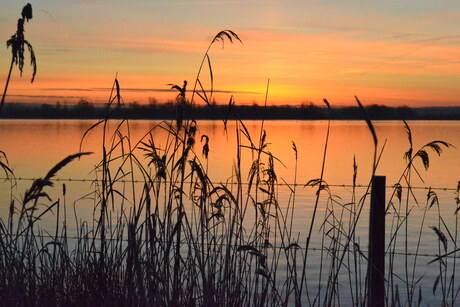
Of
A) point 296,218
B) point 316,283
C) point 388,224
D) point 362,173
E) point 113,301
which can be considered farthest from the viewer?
point 362,173

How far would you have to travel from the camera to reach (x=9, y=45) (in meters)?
3.01

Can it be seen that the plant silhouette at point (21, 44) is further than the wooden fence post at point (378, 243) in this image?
No

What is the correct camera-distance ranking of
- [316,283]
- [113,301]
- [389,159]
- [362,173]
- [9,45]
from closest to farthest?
1. [9,45]
2. [113,301]
3. [316,283]
4. [362,173]
5. [389,159]

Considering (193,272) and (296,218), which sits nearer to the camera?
(193,272)

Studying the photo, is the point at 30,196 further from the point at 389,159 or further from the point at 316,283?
the point at 389,159

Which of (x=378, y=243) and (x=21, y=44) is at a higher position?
(x=21, y=44)

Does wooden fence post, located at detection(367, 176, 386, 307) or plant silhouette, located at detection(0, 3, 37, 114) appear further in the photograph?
wooden fence post, located at detection(367, 176, 386, 307)

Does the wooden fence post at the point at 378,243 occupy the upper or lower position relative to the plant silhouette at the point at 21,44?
lower

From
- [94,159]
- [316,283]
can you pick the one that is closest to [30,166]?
[94,159]

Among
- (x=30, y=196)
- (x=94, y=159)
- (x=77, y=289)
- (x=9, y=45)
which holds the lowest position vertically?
(x=94, y=159)

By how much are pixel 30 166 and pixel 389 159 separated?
1358cm

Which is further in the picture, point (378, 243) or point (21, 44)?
point (378, 243)

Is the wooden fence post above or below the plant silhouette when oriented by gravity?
below

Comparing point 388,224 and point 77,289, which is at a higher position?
point 77,289
